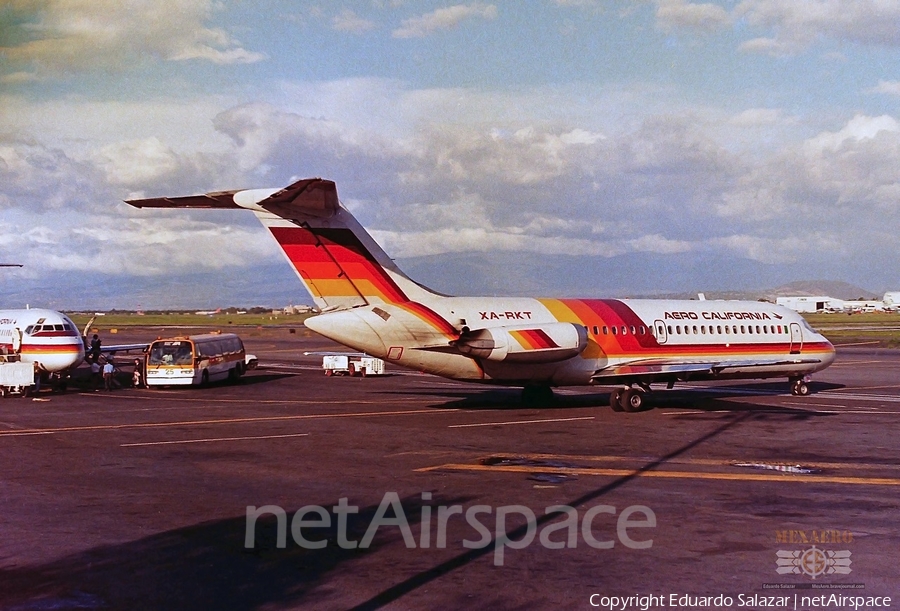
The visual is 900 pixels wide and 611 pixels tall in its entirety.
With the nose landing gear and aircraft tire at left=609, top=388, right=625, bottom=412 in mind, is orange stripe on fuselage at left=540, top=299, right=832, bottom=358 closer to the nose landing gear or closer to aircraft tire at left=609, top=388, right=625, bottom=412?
aircraft tire at left=609, top=388, right=625, bottom=412

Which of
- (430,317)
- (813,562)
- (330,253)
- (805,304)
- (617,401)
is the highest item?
(805,304)

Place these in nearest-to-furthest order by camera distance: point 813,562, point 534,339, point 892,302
Answer: point 813,562, point 534,339, point 892,302

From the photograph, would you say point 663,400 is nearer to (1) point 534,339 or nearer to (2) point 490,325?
(1) point 534,339

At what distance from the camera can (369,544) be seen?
36.9ft

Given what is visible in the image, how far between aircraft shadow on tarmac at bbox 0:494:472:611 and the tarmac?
35mm

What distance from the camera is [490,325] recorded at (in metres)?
27.2

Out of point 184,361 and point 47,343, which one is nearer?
point 47,343

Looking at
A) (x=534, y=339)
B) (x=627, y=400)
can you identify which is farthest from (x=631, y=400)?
(x=534, y=339)

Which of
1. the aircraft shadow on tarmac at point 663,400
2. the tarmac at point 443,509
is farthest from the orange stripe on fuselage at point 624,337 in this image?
the tarmac at point 443,509

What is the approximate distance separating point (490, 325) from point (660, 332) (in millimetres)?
6580

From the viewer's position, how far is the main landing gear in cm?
2778

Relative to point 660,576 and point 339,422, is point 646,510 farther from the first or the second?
point 339,422

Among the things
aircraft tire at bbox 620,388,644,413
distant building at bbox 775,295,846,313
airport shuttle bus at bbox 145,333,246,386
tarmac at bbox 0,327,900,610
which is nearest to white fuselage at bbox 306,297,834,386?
aircraft tire at bbox 620,388,644,413

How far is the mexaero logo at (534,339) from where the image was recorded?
26.3m
